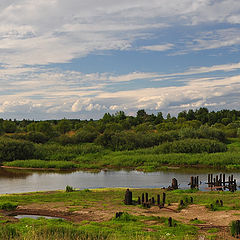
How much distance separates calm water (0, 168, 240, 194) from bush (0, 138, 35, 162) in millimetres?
8116

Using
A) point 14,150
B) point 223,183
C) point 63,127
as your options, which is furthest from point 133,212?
point 63,127

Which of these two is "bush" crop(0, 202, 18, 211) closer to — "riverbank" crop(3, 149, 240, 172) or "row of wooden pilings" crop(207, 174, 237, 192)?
"row of wooden pilings" crop(207, 174, 237, 192)

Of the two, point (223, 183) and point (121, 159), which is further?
point (121, 159)

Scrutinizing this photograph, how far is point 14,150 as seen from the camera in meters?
53.4

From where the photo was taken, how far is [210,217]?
1664 centimetres

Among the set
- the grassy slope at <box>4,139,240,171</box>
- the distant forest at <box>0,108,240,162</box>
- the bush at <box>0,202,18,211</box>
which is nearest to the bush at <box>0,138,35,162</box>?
the distant forest at <box>0,108,240,162</box>

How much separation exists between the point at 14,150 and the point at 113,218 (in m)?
40.9

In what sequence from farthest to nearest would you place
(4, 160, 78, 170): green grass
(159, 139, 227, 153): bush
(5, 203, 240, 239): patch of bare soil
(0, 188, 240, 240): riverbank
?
(159, 139, 227, 153): bush
(4, 160, 78, 170): green grass
(5, 203, 240, 239): patch of bare soil
(0, 188, 240, 240): riverbank

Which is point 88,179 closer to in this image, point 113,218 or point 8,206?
point 8,206

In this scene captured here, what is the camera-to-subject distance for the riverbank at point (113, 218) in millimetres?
13000

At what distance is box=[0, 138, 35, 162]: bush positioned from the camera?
172ft

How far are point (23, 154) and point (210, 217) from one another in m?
42.6

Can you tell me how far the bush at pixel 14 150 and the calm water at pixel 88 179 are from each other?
812 cm

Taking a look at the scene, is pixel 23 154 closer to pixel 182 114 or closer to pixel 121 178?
pixel 121 178
